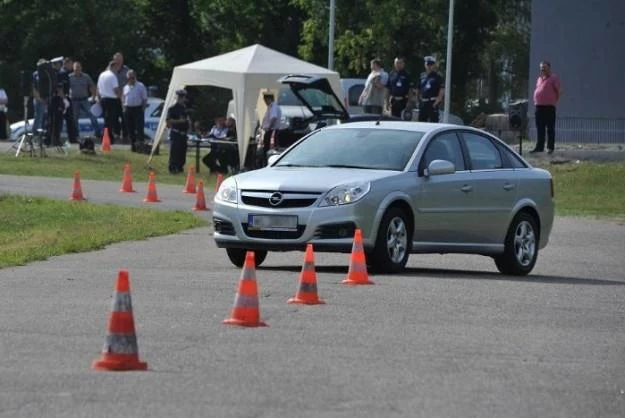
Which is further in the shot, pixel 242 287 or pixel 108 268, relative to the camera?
pixel 108 268

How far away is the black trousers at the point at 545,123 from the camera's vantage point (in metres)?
35.4

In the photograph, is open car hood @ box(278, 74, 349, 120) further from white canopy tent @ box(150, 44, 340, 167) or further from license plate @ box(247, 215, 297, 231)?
license plate @ box(247, 215, 297, 231)

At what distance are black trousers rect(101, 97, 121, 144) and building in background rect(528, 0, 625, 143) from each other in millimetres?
12024

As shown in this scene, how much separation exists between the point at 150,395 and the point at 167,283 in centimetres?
617

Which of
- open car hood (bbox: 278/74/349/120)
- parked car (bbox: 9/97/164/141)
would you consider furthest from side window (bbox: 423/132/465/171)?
parked car (bbox: 9/97/164/141)

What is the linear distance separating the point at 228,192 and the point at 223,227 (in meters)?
0.35

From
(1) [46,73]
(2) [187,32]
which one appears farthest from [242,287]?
(2) [187,32]

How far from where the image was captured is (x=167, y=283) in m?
15.3

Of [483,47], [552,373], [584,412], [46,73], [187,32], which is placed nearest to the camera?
[584,412]

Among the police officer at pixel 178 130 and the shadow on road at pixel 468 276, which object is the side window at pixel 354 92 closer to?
the police officer at pixel 178 130

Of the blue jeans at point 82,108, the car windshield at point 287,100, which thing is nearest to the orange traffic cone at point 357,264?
the blue jeans at point 82,108

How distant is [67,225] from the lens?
22.3m

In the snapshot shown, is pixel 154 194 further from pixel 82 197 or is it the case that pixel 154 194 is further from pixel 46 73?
pixel 46 73

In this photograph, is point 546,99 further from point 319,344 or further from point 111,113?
point 319,344
